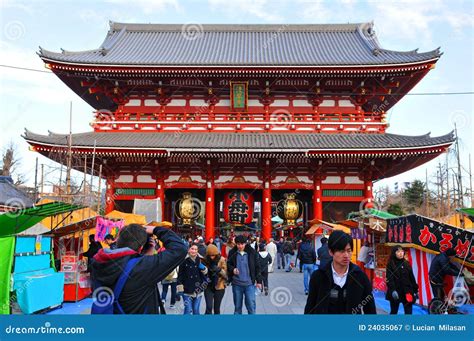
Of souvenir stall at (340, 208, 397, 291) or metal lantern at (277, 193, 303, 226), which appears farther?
metal lantern at (277, 193, 303, 226)

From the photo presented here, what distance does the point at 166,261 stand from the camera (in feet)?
12.5

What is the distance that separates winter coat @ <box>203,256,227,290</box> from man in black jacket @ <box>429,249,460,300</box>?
4.66 metres

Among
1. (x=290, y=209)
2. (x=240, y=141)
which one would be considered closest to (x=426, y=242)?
(x=290, y=209)

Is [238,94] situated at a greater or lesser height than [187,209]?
greater

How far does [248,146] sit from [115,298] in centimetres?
1637

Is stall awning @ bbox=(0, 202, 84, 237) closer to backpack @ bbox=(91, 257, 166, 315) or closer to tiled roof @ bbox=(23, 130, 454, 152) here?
backpack @ bbox=(91, 257, 166, 315)

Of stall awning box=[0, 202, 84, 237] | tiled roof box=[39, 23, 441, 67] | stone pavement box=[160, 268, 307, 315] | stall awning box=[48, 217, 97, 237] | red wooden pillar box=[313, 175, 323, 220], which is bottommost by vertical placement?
stone pavement box=[160, 268, 307, 315]

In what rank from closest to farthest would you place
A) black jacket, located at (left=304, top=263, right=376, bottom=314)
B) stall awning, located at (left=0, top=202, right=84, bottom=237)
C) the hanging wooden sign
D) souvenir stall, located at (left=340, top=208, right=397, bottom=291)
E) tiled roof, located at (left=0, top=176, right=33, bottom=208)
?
black jacket, located at (left=304, top=263, right=376, bottom=314) → stall awning, located at (left=0, top=202, right=84, bottom=237) → souvenir stall, located at (left=340, top=208, right=397, bottom=291) → the hanging wooden sign → tiled roof, located at (left=0, top=176, right=33, bottom=208)

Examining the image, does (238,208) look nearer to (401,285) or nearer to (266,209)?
(266,209)

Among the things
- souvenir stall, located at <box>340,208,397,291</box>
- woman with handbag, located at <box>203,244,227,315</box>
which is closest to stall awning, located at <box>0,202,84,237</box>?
woman with handbag, located at <box>203,244,227,315</box>

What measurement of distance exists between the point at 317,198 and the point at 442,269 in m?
12.4

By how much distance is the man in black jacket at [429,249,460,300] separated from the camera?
30.0 ft

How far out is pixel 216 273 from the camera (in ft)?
27.6

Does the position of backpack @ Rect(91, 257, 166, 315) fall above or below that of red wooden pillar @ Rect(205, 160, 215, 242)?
below
